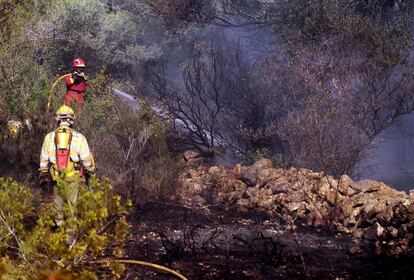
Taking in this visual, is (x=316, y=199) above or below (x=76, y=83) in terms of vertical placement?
below

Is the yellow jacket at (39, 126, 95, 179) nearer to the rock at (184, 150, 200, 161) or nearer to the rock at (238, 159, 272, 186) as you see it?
the rock at (238, 159, 272, 186)

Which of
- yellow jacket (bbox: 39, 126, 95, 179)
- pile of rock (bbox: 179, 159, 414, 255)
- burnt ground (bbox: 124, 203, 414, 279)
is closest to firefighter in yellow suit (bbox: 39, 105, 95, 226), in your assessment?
yellow jacket (bbox: 39, 126, 95, 179)

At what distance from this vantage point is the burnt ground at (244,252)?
5.59 metres

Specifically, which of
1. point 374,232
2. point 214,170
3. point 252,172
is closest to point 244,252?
point 374,232

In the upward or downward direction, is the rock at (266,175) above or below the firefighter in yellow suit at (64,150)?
below

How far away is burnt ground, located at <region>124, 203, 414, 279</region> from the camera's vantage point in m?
5.59

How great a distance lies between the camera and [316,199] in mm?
8438

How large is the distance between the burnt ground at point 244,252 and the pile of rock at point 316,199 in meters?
0.31

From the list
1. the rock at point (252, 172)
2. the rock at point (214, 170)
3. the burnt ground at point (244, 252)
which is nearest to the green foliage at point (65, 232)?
the burnt ground at point (244, 252)

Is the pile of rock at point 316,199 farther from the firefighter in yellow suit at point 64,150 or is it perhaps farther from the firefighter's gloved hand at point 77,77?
the firefighter's gloved hand at point 77,77

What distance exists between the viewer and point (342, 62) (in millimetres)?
11242

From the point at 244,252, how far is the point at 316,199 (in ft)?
8.16

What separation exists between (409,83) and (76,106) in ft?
22.6

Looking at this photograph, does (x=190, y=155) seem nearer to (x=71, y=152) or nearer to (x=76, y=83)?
(x=76, y=83)
